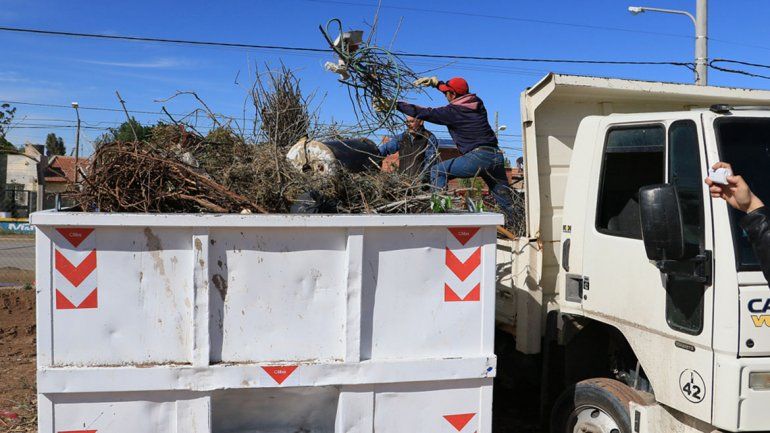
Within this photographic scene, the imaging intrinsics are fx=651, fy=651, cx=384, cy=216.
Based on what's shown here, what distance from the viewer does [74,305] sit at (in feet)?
9.07

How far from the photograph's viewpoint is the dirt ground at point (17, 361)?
5.08 meters

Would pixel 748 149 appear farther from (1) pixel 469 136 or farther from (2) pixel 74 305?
(2) pixel 74 305

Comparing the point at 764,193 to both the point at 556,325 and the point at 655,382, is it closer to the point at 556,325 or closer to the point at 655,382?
the point at 655,382

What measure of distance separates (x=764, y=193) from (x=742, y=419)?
1.04m

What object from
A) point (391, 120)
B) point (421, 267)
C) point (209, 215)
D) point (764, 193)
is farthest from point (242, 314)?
point (391, 120)

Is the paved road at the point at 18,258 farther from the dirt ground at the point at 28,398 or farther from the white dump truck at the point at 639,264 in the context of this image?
the white dump truck at the point at 639,264

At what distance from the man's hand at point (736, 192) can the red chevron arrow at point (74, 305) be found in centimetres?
257

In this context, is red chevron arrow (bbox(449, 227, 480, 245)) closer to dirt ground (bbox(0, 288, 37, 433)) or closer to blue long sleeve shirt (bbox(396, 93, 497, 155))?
blue long sleeve shirt (bbox(396, 93, 497, 155))

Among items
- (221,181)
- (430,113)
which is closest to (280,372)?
(221,181)

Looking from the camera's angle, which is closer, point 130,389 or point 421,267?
point 130,389

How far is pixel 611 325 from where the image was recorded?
3.74 meters

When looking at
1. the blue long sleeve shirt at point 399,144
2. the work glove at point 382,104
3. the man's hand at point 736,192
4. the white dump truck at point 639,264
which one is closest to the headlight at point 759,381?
the white dump truck at point 639,264

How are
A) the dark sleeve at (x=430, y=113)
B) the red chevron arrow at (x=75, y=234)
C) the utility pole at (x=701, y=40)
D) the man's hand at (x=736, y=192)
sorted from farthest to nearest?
the utility pole at (x=701, y=40) < the dark sleeve at (x=430, y=113) < the red chevron arrow at (x=75, y=234) < the man's hand at (x=736, y=192)

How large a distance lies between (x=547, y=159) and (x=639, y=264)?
1.21 m
